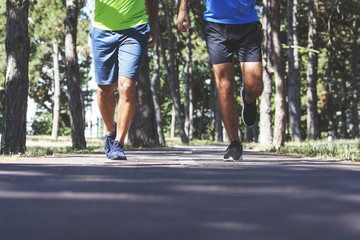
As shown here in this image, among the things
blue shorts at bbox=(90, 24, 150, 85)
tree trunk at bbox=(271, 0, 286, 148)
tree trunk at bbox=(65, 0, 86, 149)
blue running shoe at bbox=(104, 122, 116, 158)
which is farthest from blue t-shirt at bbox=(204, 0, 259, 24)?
tree trunk at bbox=(65, 0, 86, 149)

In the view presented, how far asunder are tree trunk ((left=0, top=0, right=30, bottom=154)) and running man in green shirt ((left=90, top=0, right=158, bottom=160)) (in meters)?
2.85

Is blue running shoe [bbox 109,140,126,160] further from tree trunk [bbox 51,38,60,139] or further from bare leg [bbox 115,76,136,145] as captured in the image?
tree trunk [bbox 51,38,60,139]

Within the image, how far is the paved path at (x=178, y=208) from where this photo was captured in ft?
4.91

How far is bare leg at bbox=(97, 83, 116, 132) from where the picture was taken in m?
6.16

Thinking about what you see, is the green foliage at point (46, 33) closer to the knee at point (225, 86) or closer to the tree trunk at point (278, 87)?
the tree trunk at point (278, 87)

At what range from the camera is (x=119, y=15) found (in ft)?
19.6

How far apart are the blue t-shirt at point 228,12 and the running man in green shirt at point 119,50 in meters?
0.81

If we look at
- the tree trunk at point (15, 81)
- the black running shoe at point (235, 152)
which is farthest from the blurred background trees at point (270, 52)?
the black running shoe at point (235, 152)

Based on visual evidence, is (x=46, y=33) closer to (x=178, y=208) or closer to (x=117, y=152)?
(x=117, y=152)

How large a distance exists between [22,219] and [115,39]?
14.6 ft

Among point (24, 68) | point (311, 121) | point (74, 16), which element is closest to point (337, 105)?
point (311, 121)

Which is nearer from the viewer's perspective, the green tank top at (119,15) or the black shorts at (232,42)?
the black shorts at (232,42)

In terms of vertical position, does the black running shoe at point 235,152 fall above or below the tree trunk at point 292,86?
below

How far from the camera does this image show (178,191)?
8.01ft
